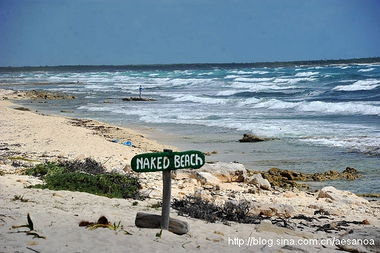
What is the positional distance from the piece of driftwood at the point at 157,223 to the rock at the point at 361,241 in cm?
176

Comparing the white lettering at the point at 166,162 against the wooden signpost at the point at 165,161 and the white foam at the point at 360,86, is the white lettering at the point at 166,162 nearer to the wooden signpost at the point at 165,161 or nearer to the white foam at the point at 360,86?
the wooden signpost at the point at 165,161

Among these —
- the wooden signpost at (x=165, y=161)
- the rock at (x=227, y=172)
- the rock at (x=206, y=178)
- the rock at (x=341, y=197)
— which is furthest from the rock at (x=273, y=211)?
the rock at (x=227, y=172)

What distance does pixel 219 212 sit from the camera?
714 centimetres

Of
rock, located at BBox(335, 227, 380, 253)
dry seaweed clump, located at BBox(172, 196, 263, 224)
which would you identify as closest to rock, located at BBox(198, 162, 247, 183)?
dry seaweed clump, located at BBox(172, 196, 263, 224)

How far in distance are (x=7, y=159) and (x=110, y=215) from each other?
5294 mm

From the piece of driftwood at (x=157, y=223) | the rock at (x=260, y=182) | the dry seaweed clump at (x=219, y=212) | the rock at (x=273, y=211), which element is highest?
the piece of driftwood at (x=157, y=223)

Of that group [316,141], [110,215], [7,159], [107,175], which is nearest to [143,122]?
[316,141]

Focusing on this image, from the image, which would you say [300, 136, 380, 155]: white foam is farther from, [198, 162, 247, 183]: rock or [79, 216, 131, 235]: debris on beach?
[79, 216, 131, 235]: debris on beach

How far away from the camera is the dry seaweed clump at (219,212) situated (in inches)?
273

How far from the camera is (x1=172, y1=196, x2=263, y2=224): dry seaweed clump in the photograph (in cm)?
694

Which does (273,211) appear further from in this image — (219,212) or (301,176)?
(301,176)

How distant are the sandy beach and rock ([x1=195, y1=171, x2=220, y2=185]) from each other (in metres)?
0.02

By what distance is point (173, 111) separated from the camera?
27328 millimetres

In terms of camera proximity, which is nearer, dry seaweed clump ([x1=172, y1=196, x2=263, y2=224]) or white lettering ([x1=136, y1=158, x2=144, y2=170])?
white lettering ([x1=136, y1=158, x2=144, y2=170])
